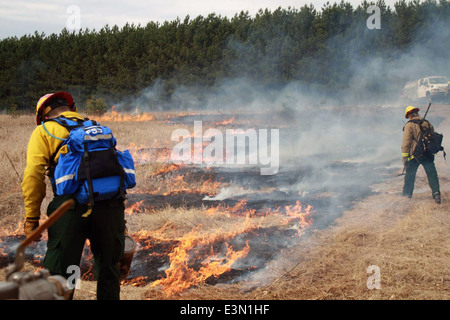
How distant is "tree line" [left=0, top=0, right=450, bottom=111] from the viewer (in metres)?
25.4

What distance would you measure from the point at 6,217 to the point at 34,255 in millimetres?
1638

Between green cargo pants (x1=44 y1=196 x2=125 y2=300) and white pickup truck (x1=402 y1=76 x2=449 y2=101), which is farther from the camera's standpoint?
white pickup truck (x1=402 y1=76 x2=449 y2=101)

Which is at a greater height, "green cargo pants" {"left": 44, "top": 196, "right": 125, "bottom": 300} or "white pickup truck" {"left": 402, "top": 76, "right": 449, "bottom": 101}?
"white pickup truck" {"left": 402, "top": 76, "right": 449, "bottom": 101}

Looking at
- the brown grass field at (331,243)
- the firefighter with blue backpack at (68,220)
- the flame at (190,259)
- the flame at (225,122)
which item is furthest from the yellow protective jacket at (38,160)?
the flame at (225,122)

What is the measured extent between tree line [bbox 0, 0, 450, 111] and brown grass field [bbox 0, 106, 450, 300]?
19.2 m

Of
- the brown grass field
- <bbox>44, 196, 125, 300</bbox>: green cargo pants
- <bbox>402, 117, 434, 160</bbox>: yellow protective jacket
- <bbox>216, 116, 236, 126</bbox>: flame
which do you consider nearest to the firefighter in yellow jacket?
<bbox>402, 117, 434, 160</bbox>: yellow protective jacket

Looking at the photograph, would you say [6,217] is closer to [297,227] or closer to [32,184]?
[32,184]

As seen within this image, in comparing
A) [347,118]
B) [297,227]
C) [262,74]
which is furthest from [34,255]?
[262,74]

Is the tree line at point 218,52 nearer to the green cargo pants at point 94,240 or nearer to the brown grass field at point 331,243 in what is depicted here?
the brown grass field at point 331,243

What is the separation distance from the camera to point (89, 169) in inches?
109

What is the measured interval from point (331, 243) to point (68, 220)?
3.44m

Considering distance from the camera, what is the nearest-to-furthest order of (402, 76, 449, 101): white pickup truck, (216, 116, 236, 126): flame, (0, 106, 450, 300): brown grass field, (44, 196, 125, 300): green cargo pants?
(44, 196, 125, 300): green cargo pants, (0, 106, 450, 300): brown grass field, (216, 116, 236, 126): flame, (402, 76, 449, 101): white pickup truck

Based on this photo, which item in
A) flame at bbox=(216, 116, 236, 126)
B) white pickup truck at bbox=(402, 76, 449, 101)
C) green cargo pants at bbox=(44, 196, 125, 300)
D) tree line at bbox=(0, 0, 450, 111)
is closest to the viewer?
green cargo pants at bbox=(44, 196, 125, 300)

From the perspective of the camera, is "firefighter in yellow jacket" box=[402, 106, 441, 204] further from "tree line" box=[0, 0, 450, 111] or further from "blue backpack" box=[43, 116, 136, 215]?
"tree line" box=[0, 0, 450, 111]
